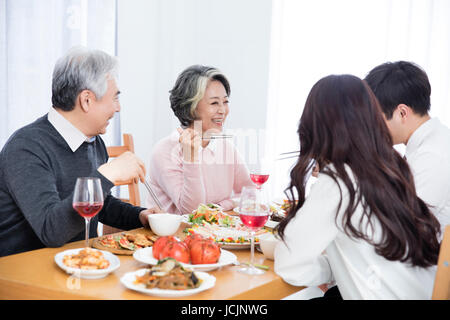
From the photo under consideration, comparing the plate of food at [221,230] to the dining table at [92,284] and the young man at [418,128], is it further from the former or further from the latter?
the young man at [418,128]

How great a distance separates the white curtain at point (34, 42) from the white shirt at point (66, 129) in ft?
6.12

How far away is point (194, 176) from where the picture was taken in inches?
87.4

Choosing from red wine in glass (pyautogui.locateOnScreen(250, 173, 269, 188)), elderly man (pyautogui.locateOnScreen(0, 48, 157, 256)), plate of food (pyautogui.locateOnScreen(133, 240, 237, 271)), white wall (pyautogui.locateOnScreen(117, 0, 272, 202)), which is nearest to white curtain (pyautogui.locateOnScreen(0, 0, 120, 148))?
white wall (pyautogui.locateOnScreen(117, 0, 272, 202))

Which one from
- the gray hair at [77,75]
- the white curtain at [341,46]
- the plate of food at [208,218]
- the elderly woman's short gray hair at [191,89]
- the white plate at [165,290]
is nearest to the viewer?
the white plate at [165,290]

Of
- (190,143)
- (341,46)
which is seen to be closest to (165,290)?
(190,143)

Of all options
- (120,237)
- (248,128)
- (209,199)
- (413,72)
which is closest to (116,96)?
(120,237)

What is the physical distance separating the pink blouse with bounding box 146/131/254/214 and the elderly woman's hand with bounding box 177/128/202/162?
Answer: 0.13 ft

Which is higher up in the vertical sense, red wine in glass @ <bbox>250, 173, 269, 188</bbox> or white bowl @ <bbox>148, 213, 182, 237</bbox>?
red wine in glass @ <bbox>250, 173, 269, 188</bbox>

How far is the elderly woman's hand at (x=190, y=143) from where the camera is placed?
7.15 ft

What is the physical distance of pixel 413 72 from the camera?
5.92 ft

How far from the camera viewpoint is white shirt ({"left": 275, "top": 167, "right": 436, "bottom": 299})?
1.15 meters

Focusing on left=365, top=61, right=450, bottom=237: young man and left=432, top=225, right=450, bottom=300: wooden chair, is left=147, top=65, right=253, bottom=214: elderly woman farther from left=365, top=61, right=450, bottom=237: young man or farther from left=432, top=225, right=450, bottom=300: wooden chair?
left=432, top=225, right=450, bottom=300: wooden chair

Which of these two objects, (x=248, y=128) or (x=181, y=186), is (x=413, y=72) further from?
(x=248, y=128)

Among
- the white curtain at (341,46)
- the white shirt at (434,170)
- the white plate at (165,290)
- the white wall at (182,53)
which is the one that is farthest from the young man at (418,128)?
the white wall at (182,53)
